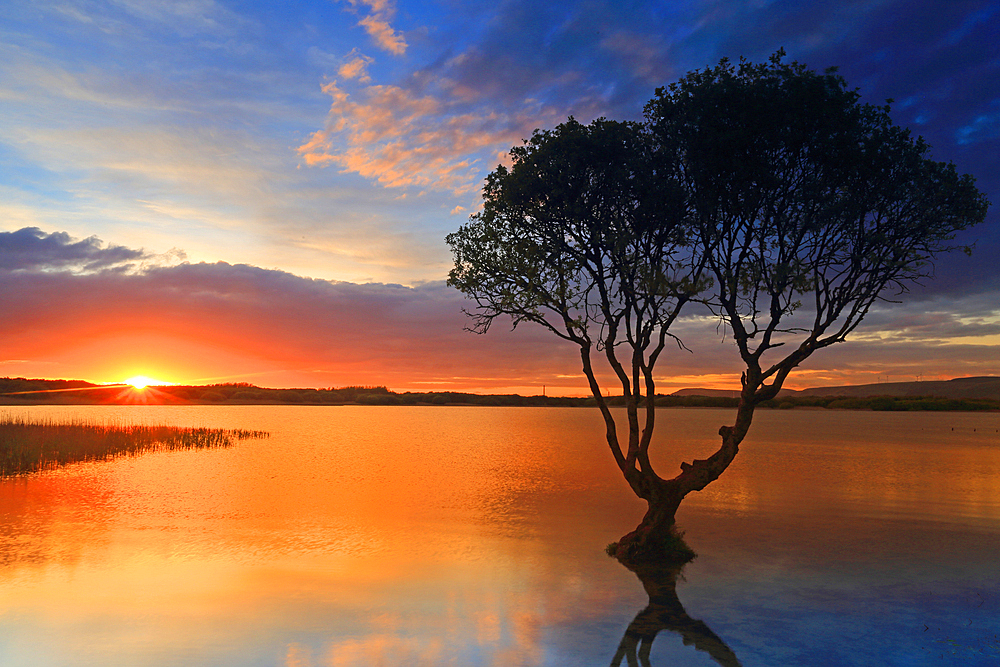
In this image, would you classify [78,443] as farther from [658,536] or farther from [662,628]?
[662,628]

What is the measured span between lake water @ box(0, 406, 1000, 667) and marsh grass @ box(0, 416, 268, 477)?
4.74m

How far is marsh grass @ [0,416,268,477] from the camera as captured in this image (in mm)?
39938

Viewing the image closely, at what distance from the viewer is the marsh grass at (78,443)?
3994 cm

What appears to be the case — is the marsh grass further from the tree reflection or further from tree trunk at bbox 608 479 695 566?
the tree reflection

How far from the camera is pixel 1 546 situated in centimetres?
1988

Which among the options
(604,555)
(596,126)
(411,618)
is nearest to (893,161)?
(596,126)

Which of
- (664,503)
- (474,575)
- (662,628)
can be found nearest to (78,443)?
(474,575)

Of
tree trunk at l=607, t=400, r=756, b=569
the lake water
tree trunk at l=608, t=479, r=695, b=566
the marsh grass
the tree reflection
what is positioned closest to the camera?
the tree reflection

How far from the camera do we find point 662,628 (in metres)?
13.8

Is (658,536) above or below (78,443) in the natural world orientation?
below

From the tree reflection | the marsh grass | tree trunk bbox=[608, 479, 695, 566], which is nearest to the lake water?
the tree reflection

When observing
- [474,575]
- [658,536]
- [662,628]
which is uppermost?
[658,536]

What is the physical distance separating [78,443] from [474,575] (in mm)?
44362

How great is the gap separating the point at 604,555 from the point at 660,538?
2.31 m
